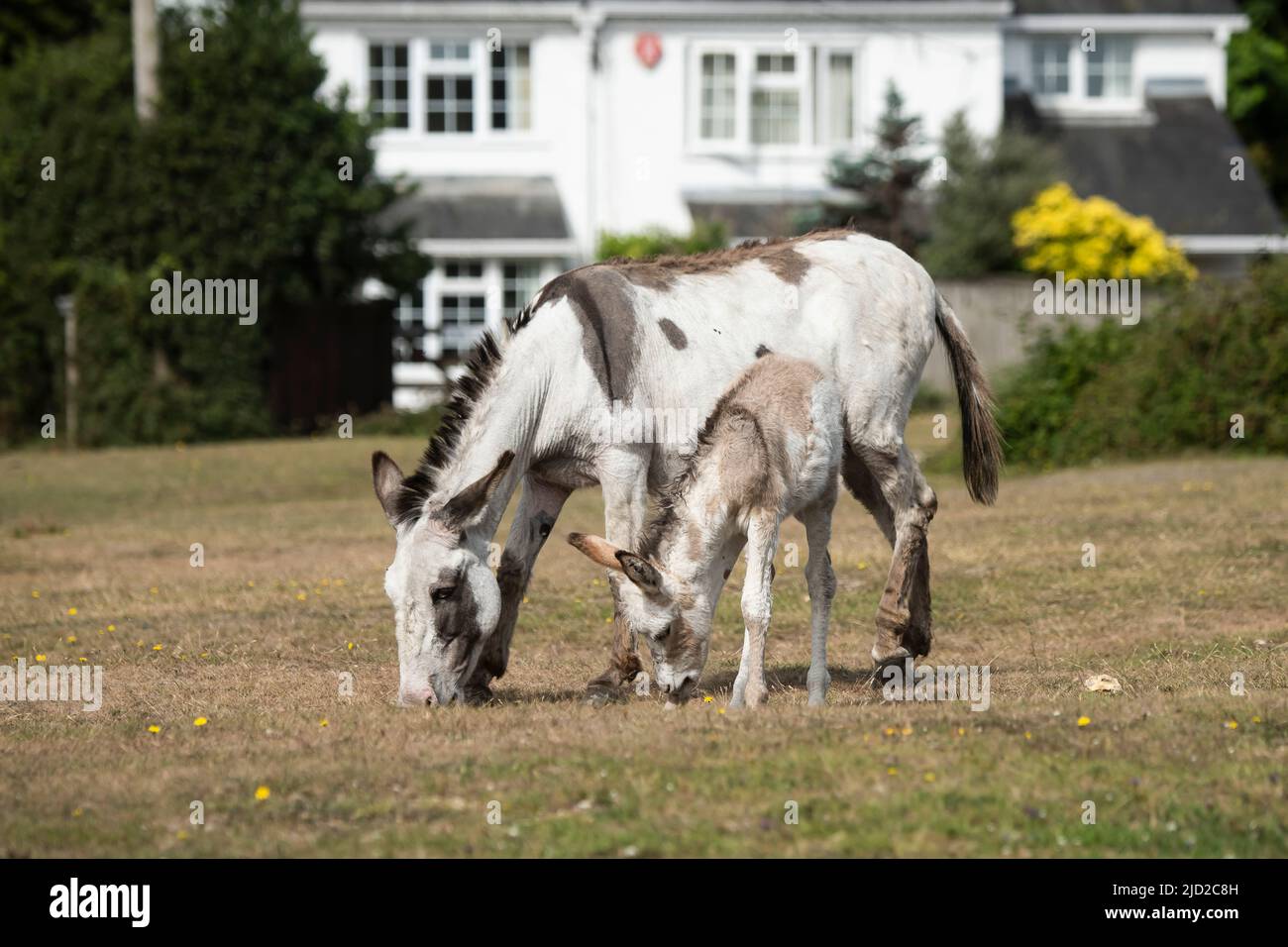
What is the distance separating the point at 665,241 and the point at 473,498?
26258 mm

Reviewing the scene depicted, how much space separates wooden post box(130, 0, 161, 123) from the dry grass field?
11385 millimetres

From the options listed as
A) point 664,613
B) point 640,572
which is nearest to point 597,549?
point 640,572

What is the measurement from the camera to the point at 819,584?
999 centimetres

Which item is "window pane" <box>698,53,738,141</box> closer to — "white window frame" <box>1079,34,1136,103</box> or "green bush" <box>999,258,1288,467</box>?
"white window frame" <box>1079,34,1136,103</box>

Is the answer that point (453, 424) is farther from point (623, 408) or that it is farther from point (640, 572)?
point (640, 572)

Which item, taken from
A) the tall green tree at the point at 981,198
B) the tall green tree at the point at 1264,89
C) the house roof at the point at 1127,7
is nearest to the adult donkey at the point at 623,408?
the tall green tree at the point at 981,198

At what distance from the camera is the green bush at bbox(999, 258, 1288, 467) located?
21.4m

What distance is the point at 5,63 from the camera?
44000mm

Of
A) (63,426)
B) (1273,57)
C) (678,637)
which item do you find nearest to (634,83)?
(63,426)

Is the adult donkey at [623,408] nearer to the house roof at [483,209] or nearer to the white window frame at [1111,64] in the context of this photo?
the house roof at [483,209]
